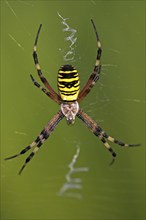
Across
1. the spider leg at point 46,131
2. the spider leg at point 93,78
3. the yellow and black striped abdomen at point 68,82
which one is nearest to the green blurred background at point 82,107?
the spider leg at point 46,131

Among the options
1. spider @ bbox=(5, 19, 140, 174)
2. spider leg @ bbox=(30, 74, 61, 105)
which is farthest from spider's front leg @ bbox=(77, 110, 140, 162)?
spider leg @ bbox=(30, 74, 61, 105)

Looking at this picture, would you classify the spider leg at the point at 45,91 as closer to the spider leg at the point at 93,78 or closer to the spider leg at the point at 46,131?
the spider leg at the point at 93,78

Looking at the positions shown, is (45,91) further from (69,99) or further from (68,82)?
(68,82)

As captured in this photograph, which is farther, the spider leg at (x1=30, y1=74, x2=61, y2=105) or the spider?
the spider leg at (x1=30, y1=74, x2=61, y2=105)

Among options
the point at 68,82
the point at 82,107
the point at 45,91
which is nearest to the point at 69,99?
the point at 45,91

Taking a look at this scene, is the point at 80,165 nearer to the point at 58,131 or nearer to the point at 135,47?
the point at 58,131

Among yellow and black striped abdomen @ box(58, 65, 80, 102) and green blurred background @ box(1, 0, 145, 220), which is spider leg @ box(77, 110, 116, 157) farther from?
yellow and black striped abdomen @ box(58, 65, 80, 102)

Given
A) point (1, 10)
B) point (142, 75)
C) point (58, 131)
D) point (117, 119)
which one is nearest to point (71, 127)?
point (58, 131)

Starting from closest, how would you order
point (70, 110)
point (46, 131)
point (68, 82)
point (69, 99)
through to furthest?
1. point (68, 82)
2. point (69, 99)
3. point (70, 110)
4. point (46, 131)
